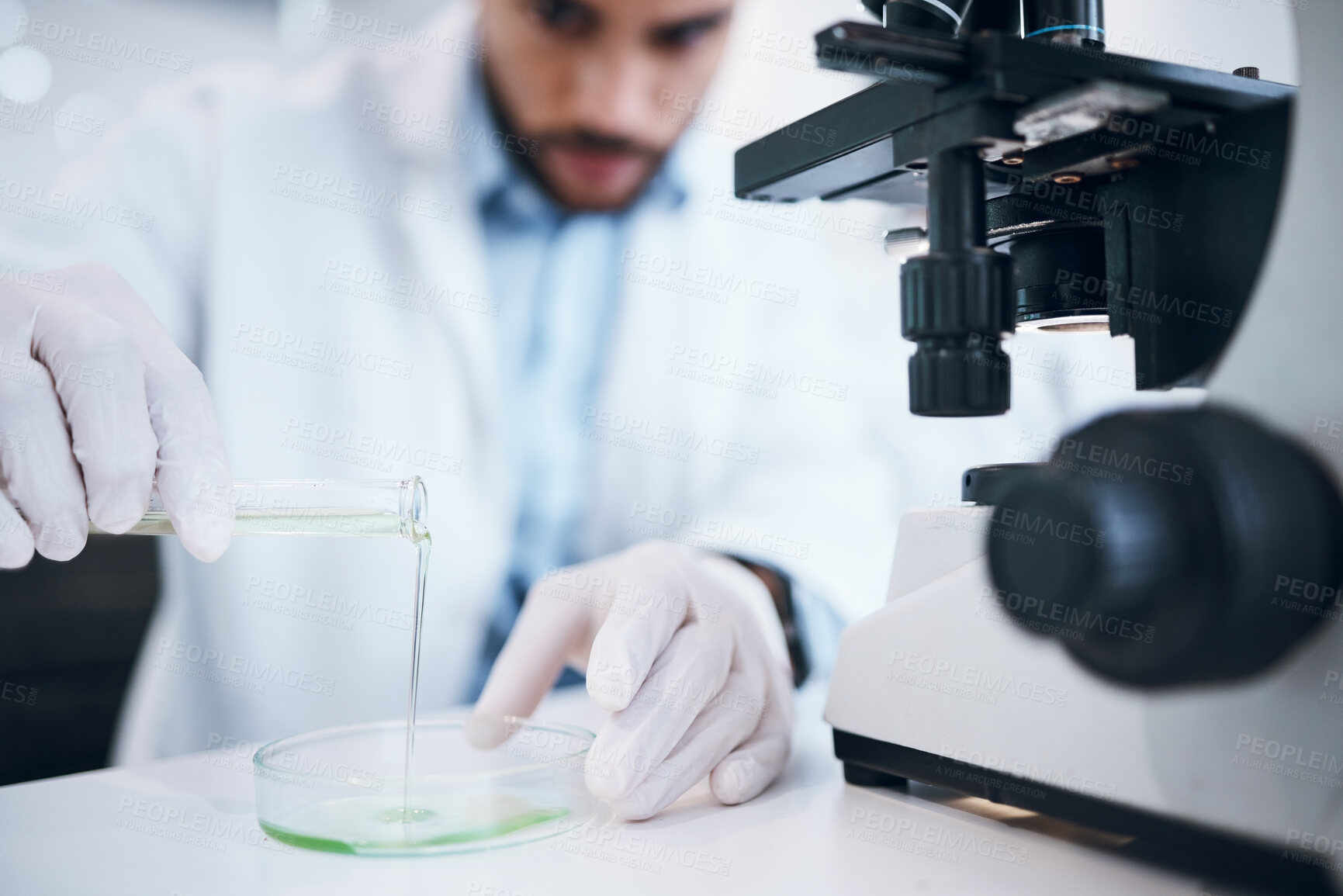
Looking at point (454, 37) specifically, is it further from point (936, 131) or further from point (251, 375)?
point (936, 131)

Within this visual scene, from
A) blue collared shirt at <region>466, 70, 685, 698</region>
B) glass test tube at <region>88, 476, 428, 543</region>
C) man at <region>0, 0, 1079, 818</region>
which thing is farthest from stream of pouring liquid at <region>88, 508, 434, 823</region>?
blue collared shirt at <region>466, 70, 685, 698</region>

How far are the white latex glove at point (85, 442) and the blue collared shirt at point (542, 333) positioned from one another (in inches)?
36.7

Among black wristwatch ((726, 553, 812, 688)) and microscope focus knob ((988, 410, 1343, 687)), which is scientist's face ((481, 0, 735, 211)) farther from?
microscope focus knob ((988, 410, 1343, 687))

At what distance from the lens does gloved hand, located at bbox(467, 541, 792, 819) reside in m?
0.62

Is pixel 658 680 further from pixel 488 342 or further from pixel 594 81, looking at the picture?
pixel 594 81

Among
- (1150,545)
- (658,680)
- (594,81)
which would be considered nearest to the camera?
(1150,545)

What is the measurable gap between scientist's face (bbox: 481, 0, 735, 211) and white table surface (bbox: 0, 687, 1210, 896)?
126 centimetres

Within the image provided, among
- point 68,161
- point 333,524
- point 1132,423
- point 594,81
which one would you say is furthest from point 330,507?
point 594,81

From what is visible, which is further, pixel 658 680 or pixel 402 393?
pixel 402 393

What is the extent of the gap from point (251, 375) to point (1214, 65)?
1.26 meters

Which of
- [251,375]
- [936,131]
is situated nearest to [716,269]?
[251,375]

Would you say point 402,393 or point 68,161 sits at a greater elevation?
point 68,161

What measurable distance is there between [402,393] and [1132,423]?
129cm

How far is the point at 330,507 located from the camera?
62cm
